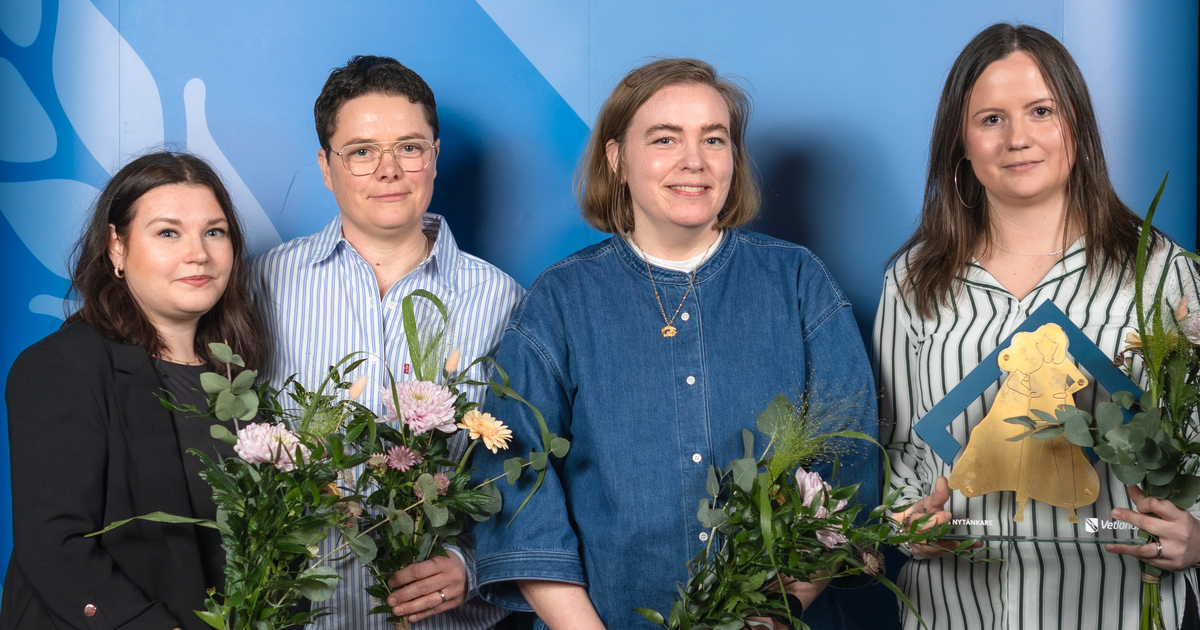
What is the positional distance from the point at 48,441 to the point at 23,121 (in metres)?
1.50

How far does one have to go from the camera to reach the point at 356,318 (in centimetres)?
227

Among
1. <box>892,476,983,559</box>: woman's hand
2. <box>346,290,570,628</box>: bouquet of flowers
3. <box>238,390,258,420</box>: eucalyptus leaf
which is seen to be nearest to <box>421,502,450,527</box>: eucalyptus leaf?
<box>346,290,570,628</box>: bouquet of flowers

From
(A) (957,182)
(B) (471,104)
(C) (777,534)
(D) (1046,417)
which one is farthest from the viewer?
(B) (471,104)

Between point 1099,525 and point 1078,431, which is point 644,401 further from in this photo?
point 1099,525

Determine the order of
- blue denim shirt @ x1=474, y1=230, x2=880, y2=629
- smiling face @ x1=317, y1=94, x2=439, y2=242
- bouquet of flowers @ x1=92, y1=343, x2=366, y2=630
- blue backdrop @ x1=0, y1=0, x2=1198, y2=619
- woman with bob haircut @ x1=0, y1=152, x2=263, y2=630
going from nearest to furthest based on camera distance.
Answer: bouquet of flowers @ x1=92, y1=343, x2=366, y2=630 < woman with bob haircut @ x1=0, y1=152, x2=263, y2=630 < blue denim shirt @ x1=474, y1=230, x2=880, y2=629 < smiling face @ x1=317, y1=94, x2=439, y2=242 < blue backdrop @ x1=0, y1=0, x2=1198, y2=619

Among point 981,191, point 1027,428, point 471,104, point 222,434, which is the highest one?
point 471,104

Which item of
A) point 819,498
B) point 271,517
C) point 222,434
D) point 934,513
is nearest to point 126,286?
point 222,434

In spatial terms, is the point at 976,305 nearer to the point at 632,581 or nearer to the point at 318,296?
the point at 632,581

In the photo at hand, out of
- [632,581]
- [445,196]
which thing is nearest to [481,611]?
[632,581]

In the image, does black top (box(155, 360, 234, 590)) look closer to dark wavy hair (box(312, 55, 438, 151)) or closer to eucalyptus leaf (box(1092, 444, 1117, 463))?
dark wavy hair (box(312, 55, 438, 151))

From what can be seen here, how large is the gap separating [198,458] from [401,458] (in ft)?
1.80

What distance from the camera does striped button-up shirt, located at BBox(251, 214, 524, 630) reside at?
2184mm

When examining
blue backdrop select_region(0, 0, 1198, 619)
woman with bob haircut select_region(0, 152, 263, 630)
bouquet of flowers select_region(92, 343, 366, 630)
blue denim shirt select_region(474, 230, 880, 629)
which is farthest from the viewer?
blue backdrop select_region(0, 0, 1198, 619)

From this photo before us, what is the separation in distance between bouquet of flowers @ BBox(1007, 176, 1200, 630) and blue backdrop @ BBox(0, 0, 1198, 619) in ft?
3.93
